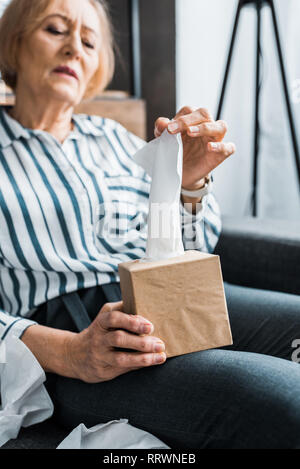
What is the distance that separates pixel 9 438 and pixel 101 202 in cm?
47

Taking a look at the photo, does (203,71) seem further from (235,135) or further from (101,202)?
(101,202)

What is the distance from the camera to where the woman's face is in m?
1.01

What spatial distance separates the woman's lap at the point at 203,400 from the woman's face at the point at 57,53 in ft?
1.85

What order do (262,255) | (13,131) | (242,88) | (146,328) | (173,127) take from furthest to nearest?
(242,88)
(262,255)
(13,131)
(173,127)
(146,328)

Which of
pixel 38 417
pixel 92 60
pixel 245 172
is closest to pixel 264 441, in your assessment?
pixel 38 417

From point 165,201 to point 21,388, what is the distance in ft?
1.25

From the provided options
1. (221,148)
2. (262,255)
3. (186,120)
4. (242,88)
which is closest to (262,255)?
(262,255)

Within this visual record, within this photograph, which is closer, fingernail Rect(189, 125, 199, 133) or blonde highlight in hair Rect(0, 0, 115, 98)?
fingernail Rect(189, 125, 199, 133)

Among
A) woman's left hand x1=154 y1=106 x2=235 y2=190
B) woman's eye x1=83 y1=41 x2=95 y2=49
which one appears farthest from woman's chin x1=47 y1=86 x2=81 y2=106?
woman's left hand x1=154 y1=106 x2=235 y2=190

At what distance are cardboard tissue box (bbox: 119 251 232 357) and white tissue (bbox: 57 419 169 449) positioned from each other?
4.7 inches

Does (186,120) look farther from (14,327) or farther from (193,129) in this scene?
(14,327)

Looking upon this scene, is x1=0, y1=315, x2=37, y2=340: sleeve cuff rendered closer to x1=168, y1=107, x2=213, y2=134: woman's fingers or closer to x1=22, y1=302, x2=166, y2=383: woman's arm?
x1=22, y1=302, x2=166, y2=383: woman's arm

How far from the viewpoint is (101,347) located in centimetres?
73

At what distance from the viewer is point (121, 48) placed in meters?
1.94
